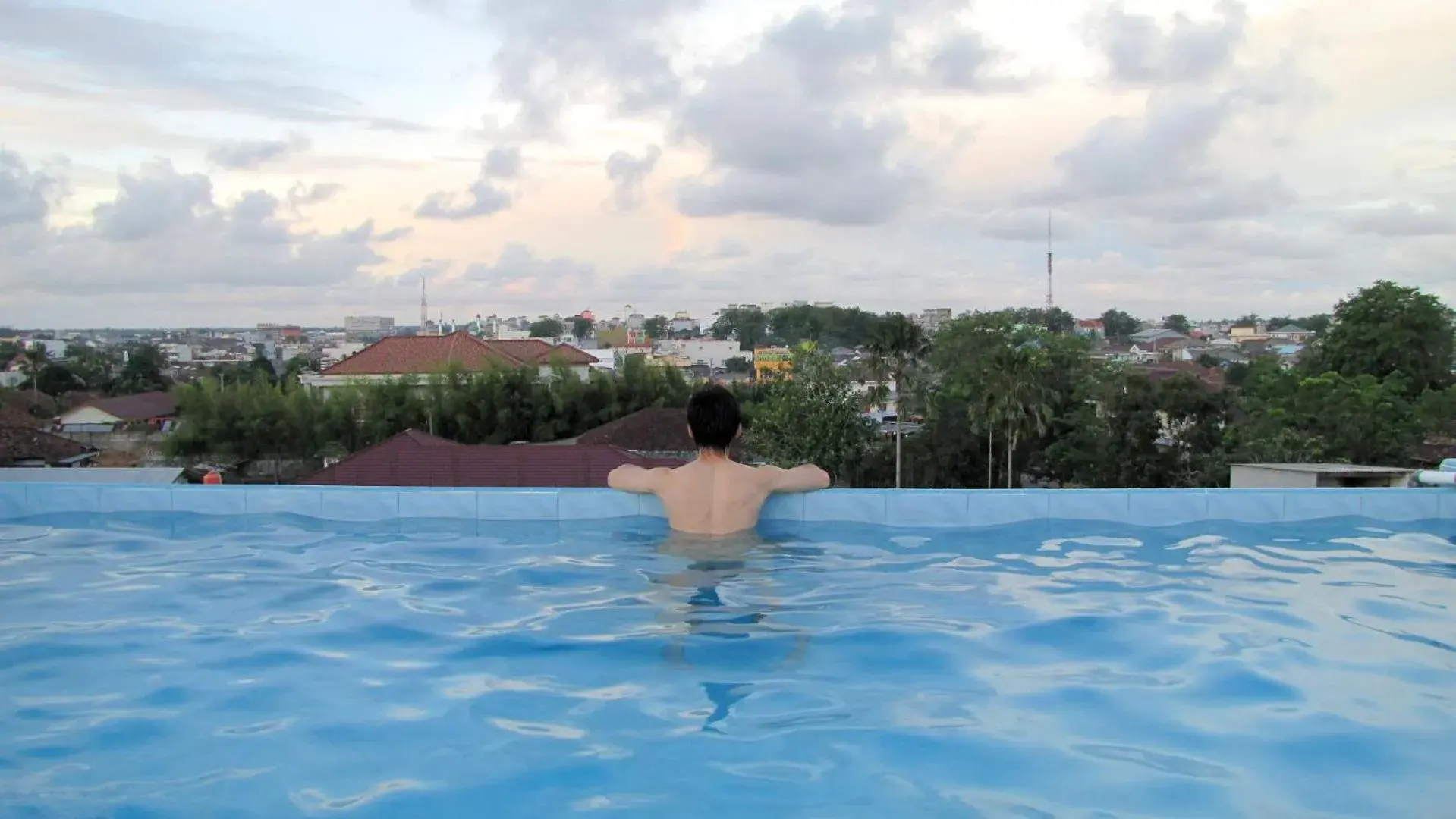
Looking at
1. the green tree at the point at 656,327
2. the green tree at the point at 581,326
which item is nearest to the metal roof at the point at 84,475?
the green tree at the point at 581,326

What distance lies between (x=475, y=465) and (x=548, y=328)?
140ft

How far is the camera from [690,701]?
2.70 m

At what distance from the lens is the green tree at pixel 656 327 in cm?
7350

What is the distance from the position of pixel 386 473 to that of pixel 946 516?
752 inches

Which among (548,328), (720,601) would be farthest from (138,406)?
(720,601)

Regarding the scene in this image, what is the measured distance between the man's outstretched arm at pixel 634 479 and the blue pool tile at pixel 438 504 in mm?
957

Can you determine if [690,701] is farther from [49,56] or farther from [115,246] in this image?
[115,246]

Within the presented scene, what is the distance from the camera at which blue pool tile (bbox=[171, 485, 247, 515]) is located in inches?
205

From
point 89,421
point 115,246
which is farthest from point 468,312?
point 115,246

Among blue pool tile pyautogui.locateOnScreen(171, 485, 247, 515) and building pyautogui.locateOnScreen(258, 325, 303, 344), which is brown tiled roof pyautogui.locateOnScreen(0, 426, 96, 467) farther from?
building pyautogui.locateOnScreen(258, 325, 303, 344)

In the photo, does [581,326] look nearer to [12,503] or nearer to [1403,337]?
[1403,337]

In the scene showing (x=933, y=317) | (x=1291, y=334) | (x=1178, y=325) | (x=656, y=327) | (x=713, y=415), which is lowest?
(x=713, y=415)

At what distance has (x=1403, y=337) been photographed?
1122 inches

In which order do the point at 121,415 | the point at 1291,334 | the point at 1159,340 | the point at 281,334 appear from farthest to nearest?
the point at 1159,340 < the point at 281,334 < the point at 121,415 < the point at 1291,334
